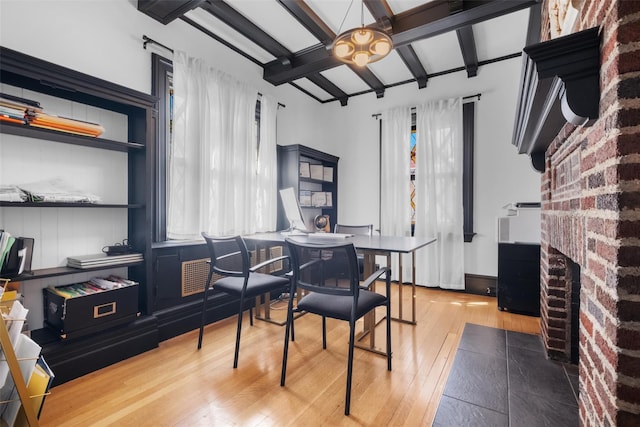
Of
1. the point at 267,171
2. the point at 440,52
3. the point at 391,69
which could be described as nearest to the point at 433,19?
the point at 440,52

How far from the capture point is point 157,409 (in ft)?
5.21

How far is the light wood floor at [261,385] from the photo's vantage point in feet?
5.03

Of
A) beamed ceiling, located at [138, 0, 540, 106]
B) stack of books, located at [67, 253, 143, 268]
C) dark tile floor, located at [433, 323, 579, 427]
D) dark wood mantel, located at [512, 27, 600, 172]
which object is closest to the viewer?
dark wood mantel, located at [512, 27, 600, 172]

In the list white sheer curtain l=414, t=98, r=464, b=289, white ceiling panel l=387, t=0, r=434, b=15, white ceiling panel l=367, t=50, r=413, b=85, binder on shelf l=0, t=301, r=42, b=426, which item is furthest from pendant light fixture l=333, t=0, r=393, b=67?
binder on shelf l=0, t=301, r=42, b=426

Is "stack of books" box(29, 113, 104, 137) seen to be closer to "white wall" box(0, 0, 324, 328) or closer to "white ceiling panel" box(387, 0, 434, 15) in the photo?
"white wall" box(0, 0, 324, 328)

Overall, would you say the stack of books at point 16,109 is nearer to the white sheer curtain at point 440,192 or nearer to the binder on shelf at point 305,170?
the binder on shelf at point 305,170

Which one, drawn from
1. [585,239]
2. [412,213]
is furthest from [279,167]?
[585,239]

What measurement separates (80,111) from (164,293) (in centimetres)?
154

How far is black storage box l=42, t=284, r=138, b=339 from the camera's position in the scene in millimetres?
1883

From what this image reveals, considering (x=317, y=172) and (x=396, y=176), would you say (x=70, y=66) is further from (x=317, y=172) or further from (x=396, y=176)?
(x=396, y=176)

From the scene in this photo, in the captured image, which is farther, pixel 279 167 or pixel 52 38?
pixel 279 167

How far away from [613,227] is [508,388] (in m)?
1.34

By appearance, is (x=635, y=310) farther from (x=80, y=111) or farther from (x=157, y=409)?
(x=80, y=111)

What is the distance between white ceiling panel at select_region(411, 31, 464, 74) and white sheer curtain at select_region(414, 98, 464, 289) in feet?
1.50
